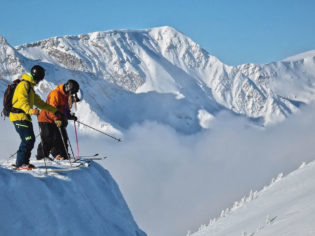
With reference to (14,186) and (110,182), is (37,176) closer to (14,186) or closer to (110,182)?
(14,186)

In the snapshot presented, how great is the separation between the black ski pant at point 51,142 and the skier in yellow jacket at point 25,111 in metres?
2.27

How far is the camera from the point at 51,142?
11.9 metres

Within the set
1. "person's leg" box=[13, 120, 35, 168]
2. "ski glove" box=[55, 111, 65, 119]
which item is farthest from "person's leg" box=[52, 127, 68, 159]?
"person's leg" box=[13, 120, 35, 168]

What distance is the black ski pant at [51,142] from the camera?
38.5ft

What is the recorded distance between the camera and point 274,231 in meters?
15.9

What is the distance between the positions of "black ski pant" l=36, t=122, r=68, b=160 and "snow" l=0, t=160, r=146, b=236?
1.61 meters

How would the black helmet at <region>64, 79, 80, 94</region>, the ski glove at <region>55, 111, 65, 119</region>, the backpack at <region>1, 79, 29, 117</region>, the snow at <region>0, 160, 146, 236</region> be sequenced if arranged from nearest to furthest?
the snow at <region>0, 160, 146, 236</region> → the backpack at <region>1, 79, 29, 117</region> → the ski glove at <region>55, 111, 65, 119</region> → the black helmet at <region>64, 79, 80, 94</region>

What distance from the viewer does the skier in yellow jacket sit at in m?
8.79

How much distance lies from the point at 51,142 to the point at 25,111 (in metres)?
3.22

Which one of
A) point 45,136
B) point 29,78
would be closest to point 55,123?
point 45,136

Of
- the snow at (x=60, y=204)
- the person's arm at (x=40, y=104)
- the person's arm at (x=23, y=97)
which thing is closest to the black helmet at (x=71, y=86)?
the person's arm at (x=40, y=104)

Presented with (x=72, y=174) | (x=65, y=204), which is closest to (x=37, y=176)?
(x=65, y=204)

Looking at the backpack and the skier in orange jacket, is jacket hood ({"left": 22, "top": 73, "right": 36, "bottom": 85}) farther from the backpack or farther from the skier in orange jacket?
the skier in orange jacket

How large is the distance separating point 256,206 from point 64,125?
20.3 meters
